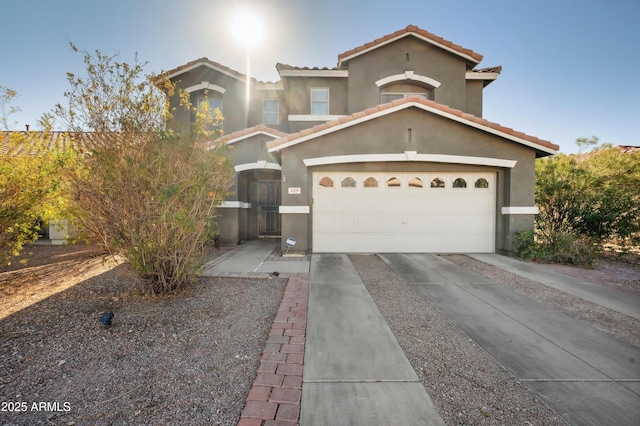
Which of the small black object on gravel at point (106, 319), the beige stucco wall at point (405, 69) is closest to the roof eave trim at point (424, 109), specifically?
the beige stucco wall at point (405, 69)

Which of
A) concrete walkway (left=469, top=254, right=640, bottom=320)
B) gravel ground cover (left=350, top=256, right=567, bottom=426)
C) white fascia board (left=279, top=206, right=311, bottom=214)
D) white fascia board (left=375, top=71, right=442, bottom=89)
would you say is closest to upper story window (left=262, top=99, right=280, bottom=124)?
white fascia board (left=375, top=71, right=442, bottom=89)

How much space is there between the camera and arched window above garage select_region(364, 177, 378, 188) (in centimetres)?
839

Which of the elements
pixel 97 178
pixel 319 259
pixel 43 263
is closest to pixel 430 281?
pixel 319 259

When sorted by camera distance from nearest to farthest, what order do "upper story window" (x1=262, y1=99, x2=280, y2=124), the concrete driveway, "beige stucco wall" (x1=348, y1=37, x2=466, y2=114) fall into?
the concrete driveway, "beige stucco wall" (x1=348, y1=37, x2=466, y2=114), "upper story window" (x1=262, y1=99, x2=280, y2=124)

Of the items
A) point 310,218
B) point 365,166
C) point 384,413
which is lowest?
point 384,413

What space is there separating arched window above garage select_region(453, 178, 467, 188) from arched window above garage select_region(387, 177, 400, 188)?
1.80m

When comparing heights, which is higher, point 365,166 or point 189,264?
point 365,166

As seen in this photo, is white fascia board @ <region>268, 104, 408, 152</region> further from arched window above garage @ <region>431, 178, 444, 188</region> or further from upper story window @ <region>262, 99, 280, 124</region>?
upper story window @ <region>262, 99, 280, 124</region>

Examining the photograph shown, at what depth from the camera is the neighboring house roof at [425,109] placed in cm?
779

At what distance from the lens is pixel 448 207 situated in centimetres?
844

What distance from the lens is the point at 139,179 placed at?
13.1ft

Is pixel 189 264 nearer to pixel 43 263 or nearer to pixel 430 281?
pixel 430 281

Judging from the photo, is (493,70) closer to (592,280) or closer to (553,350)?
(592,280)

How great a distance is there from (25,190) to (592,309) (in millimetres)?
10202
